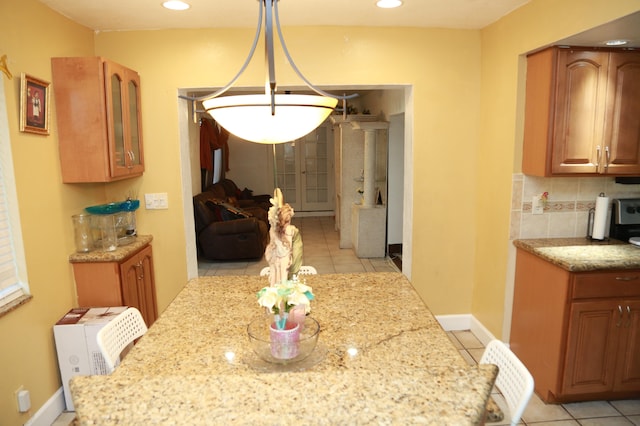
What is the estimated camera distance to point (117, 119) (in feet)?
9.20

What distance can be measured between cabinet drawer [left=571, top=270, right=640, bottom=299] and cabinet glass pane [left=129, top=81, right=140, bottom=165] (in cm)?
292

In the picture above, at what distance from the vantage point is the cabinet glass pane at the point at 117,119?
2740 mm

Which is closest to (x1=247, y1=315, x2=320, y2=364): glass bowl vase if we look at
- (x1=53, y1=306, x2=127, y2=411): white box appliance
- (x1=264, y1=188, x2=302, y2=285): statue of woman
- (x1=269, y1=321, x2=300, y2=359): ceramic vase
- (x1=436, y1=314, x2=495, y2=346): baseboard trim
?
(x1=269, y1=321, x2=300, y2=359): ceramic vase

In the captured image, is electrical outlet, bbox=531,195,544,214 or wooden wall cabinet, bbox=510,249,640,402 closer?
wooden wall cabinet, bbox=510,249,640,402

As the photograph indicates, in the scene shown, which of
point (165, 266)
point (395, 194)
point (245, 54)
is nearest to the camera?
point (245, 54)

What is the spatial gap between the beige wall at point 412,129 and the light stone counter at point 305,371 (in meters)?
1.12

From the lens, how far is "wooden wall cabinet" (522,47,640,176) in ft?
8.38

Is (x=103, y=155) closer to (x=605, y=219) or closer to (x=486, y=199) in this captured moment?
(x=486, y=199)

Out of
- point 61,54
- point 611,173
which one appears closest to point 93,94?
point 61,54

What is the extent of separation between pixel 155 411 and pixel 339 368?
68 centimetres

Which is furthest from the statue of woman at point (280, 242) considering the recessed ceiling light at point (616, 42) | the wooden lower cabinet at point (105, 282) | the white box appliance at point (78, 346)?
the recessed ceiling light at point (616, 42)

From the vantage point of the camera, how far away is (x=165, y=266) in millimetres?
3373

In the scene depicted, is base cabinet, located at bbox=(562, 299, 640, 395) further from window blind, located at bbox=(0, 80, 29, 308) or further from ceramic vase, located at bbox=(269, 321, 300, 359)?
window blind, located at bbox=(0, 80, 29, 308)

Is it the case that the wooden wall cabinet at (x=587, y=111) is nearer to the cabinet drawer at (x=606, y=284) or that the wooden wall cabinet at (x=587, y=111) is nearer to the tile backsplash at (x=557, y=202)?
the tile backsplash at (x=557, y=202)
